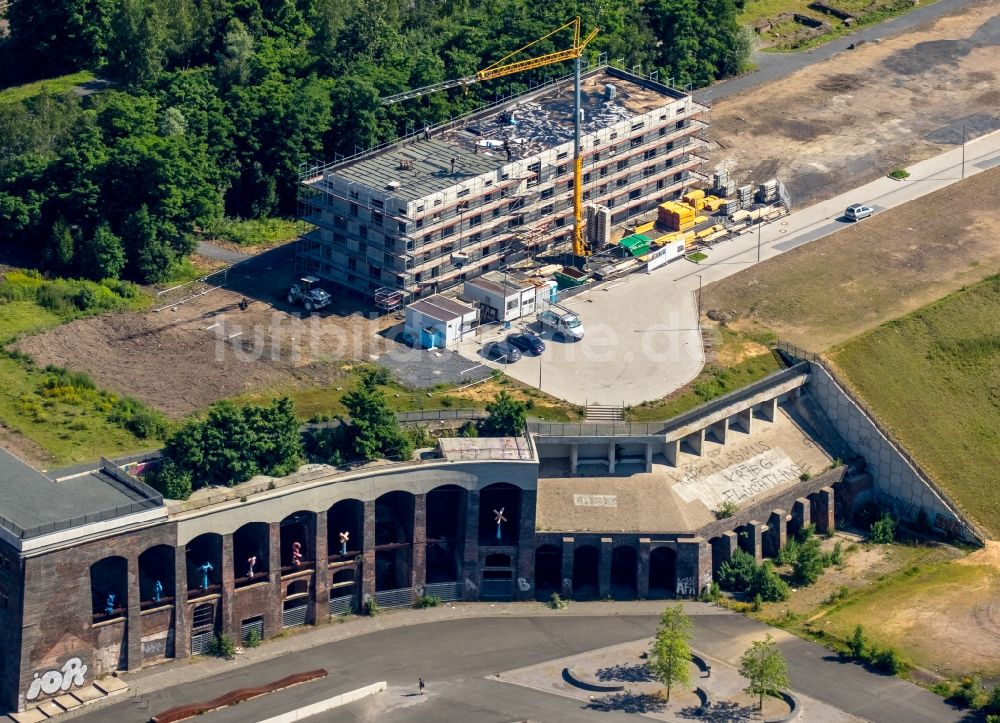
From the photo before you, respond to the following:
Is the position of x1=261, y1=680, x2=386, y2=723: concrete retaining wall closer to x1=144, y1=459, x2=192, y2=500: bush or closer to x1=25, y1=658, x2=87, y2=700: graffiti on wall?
x1=25, y1=658, x2=87, y2=700: graffiti on wall

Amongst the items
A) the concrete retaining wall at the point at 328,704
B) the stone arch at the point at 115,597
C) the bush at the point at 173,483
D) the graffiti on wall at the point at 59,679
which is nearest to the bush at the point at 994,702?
the concrete retaining wall at the point at 328,704

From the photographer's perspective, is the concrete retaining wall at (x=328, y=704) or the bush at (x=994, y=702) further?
the bush at (x=994, y=702)

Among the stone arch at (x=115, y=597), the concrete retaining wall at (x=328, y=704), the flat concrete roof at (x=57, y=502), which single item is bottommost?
the concrete retaining wall at (x=328, y=704)

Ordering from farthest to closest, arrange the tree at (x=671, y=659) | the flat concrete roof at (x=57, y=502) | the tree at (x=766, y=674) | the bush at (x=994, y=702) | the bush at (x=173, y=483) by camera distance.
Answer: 1. the bush at (x=173, y=483)
2. the bush at (x=994, y=702)
3. the tree at (x=671, y=659)
4. the tree at (x=766, y=674)
5. the flat concrete roof at (x=57, y=502)

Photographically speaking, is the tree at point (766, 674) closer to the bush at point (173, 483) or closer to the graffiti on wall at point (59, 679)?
the bush at point (173, 483)

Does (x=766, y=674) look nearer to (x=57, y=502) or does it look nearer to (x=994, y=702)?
(x=994, y=702)

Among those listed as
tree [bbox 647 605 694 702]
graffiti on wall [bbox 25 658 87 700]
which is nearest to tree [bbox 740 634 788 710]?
tree [bbox 647 605 694 702]

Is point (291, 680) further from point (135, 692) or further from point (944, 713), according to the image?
point (944, 713)
